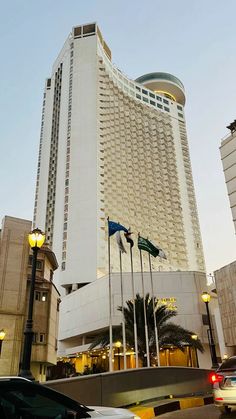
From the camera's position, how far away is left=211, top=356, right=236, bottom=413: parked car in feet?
29.9

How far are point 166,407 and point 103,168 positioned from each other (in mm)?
88904

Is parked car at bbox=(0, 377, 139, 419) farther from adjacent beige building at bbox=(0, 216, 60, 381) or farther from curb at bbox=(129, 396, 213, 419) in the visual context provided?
adjacent beige building at bbox=(0, 216, 60, 381)

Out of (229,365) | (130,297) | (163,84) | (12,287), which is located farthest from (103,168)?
(229,365)

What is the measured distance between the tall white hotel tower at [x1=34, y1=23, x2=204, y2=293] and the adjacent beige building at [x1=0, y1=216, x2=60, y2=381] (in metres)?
50.3

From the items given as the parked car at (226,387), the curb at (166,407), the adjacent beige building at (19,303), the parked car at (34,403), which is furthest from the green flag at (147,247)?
the parked car at (34,403)

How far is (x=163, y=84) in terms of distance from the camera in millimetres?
147125

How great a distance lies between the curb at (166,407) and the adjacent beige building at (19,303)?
568 inches

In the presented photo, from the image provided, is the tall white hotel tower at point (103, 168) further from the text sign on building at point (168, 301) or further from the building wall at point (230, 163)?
the building wall at point (230, 163)

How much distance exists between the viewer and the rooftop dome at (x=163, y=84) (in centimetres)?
14638

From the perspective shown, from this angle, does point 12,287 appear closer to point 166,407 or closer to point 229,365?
point 166,407

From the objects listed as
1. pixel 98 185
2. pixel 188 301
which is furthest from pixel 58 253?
pixel 188 301

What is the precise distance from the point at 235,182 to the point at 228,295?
14244 mm

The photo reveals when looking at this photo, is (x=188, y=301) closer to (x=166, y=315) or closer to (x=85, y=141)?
(x=166, y=315)

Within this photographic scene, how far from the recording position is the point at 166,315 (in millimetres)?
37844
